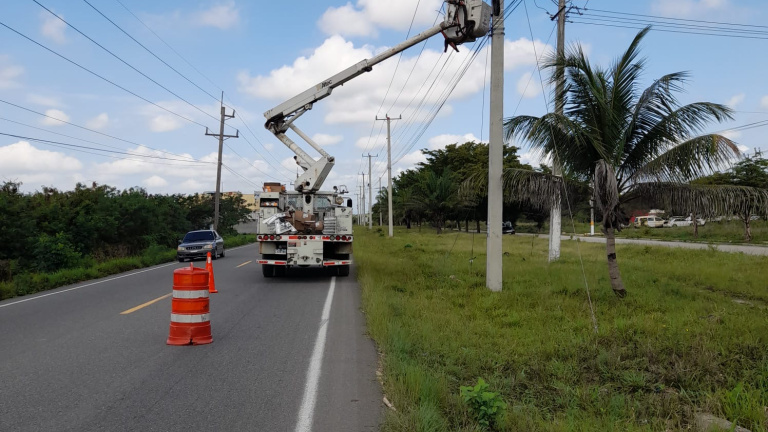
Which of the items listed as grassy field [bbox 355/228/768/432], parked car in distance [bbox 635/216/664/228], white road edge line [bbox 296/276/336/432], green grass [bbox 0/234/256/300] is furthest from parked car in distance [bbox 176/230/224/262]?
parked car in distance [bbox 635/216/664/228]

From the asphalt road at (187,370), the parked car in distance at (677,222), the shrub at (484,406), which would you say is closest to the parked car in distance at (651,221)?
the parked car in distance at (677,222)

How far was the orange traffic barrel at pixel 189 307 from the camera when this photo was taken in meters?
7.79

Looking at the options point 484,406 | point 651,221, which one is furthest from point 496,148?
point 651,221

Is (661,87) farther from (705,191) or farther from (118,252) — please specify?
(118,252)

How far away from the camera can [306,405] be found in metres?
5.24

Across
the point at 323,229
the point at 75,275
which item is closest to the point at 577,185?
the point at 323,229

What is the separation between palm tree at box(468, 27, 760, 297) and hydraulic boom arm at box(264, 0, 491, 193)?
2102mm

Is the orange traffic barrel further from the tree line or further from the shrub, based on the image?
the tree line

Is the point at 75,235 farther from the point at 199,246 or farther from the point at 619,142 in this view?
the point at 619,142

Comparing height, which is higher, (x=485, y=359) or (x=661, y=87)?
(x=661, y=87)

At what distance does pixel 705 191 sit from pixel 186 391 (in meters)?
10.0

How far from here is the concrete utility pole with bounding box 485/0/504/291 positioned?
40.2 feet

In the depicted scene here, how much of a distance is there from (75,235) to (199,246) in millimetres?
5127

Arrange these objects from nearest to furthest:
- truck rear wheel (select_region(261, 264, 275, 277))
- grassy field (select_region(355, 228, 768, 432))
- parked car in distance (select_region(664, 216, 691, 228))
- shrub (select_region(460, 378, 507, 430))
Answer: shrub (select_region(460, 378, 507, 430)) → grassy field (select_region(355, 228, 768, 432)) → truck rear wheel (select_region(261, 264, 275, 277)) → parked car in distance (select_region(664, 216, 691, 228))
